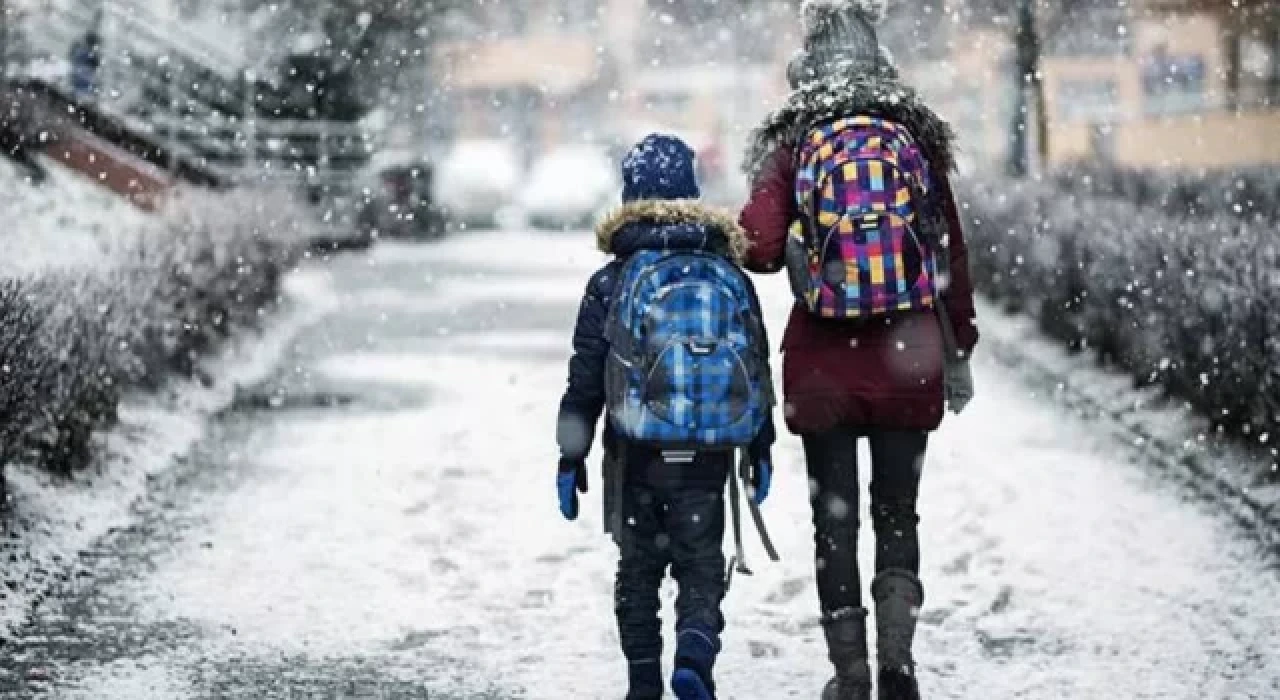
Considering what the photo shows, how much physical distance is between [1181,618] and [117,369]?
5.42m

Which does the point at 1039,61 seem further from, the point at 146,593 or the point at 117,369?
the point at 146,593

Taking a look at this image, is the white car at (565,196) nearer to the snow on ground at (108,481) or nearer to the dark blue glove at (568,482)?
the snow on ground at (108,481)

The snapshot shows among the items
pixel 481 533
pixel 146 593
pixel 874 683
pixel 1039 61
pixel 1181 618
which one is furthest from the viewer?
pixel 1039 61

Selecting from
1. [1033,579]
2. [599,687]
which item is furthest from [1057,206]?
[599,687]

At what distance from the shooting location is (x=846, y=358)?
511 cm

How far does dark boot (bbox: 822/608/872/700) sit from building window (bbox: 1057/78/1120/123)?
51.8m

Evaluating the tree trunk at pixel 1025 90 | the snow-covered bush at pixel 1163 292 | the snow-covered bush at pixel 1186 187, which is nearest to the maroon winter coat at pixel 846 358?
the snow-covered bush at pixel 1163 292

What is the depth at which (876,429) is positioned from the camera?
5176mm

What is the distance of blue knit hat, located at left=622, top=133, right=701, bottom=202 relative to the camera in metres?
5.21

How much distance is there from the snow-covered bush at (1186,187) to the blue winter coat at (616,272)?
1281 centimetres

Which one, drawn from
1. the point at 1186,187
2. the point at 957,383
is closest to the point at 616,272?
the point at 957,383

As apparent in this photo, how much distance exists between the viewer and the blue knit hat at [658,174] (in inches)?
205

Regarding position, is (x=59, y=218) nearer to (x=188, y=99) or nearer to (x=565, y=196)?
(x=188, y=99)

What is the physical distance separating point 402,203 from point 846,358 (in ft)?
87.2
